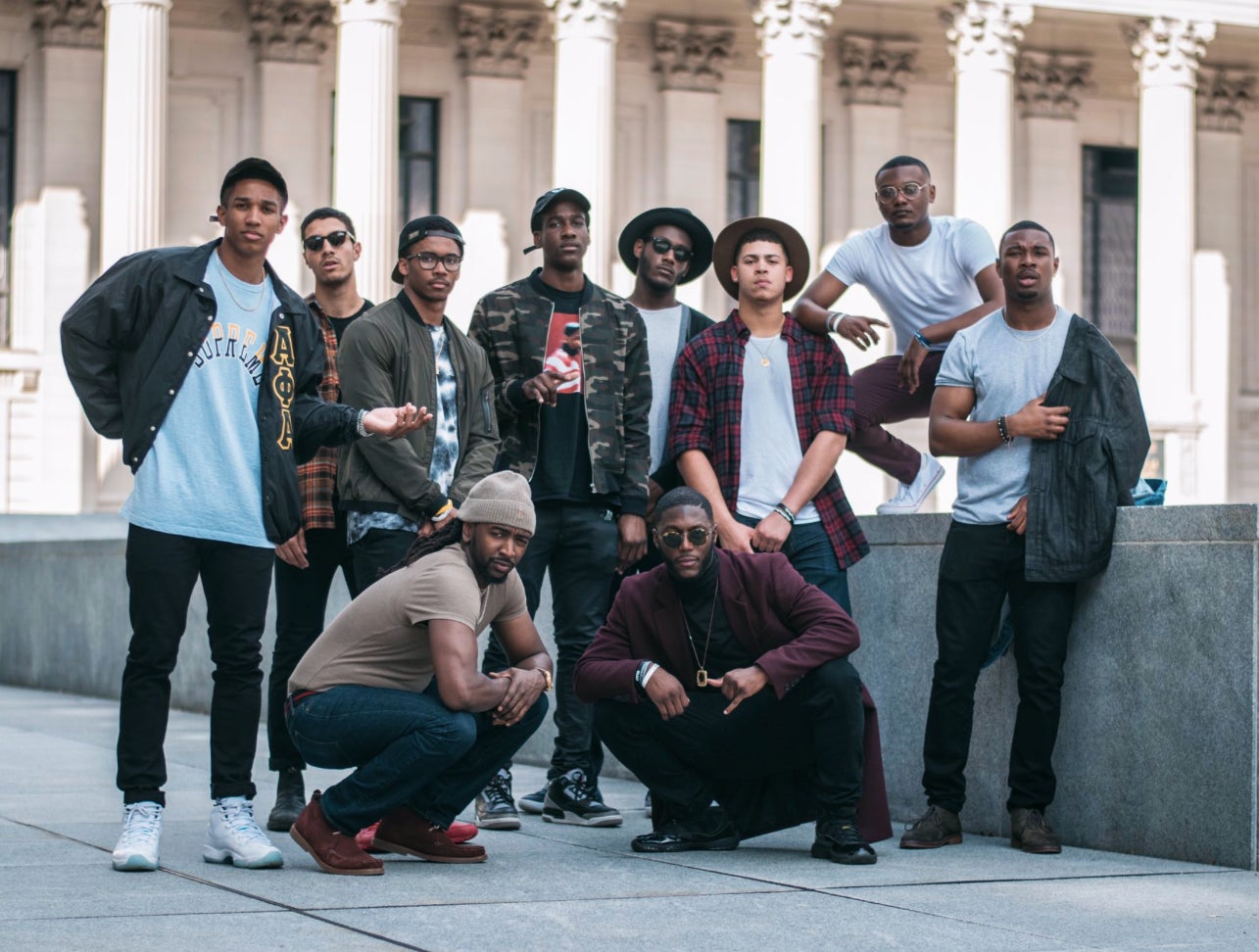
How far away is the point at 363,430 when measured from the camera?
289 inches

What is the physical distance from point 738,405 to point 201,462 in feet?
8.08

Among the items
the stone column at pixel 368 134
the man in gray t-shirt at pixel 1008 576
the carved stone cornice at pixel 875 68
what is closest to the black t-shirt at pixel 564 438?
the man in gray t-shirt at pixel 1008 576

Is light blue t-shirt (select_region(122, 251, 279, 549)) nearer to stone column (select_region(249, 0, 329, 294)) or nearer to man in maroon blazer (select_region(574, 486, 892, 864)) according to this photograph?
man in maroon blazer (select_region(574, 486, 892, 864))

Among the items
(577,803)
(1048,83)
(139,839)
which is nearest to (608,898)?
(139,839)

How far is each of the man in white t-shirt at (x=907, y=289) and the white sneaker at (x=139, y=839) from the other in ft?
12.7

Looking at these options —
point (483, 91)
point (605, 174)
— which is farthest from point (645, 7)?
point (605, 174)

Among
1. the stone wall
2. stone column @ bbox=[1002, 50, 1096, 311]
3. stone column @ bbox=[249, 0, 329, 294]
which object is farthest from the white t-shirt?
stone column @ bbox=[1002, 50, 1096, 311]

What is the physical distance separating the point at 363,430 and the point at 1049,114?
34289 millimetres

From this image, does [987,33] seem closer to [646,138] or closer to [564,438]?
[646,138]

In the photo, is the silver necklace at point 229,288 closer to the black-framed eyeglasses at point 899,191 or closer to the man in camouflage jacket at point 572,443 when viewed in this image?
the man in camouflage jacket at point 572,443

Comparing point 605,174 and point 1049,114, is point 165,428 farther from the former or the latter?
point 1049,114

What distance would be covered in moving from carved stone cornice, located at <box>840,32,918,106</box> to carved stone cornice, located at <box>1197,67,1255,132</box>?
5998 mm

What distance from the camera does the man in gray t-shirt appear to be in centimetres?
808

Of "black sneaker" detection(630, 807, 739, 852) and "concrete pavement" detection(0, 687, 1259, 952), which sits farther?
"black sneaker" detection(630, 807, 739, 852)
